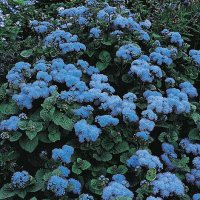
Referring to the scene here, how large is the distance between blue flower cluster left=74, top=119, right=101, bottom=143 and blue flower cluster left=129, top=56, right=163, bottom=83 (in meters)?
0.75

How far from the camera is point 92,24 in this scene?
4.46 m

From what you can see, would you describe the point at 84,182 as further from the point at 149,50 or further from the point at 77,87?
the point at 149,50

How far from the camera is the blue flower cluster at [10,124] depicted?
3517mm

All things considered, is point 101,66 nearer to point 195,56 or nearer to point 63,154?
point 195,56

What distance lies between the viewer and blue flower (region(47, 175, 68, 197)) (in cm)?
314

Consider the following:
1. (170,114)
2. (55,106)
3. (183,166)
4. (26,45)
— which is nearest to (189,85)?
(170,114)

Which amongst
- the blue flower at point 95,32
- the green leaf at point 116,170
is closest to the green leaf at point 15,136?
the green leaf at point 116,170

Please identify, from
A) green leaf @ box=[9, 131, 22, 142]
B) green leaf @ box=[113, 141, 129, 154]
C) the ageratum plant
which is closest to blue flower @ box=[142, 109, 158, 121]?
the ageratum plant

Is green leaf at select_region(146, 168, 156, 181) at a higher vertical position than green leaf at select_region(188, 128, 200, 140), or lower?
higher

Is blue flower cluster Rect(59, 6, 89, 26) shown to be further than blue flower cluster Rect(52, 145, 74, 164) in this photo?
Yes

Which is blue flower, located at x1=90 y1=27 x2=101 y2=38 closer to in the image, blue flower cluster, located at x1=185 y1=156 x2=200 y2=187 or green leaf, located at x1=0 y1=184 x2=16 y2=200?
blue flower cluster, located at x1=185 y1=156 x2=200 y2=187

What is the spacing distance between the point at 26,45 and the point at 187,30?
1879 millimetres

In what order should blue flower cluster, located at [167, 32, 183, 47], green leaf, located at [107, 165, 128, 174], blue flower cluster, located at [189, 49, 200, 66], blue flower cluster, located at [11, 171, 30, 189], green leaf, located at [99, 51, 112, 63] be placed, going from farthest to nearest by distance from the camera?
blue flower cluster, located at [167, 32, 183, 47] → blue flower cluster, located at [189, 49, 200, 66] → green leaf, located at [99, 51, 112, 63] → green leaf, located at [107, 165, 128, 174] → blue flower cluster, located at [11, 171, 30, 189]

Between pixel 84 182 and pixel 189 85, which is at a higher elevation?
pixel 189 85
